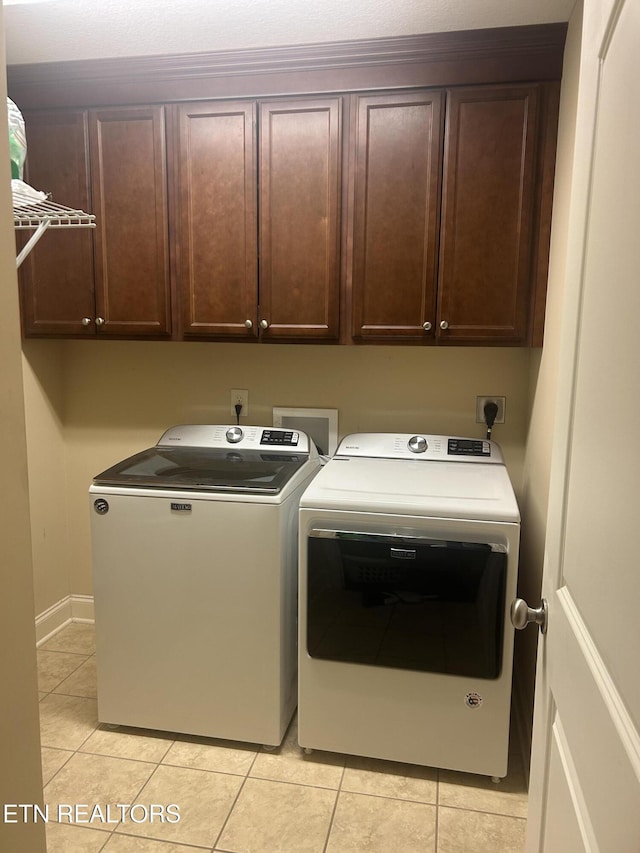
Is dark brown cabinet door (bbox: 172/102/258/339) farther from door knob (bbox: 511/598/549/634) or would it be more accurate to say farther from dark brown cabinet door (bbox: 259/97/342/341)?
door knob (bbox: 511/598/549/634)

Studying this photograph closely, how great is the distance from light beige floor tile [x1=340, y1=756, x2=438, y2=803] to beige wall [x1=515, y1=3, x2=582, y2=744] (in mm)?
382

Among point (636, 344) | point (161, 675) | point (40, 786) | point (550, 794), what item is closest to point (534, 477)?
point (550, 794)

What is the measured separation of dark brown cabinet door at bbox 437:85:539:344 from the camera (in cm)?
203

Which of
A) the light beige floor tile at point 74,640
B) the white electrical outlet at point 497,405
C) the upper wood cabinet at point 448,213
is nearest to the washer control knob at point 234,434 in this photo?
the upper wood cabinet at point 448,213

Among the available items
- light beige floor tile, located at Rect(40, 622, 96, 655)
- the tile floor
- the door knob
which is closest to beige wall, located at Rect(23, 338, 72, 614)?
light beige floor tile, located at Rect(40, 622, 96, 655)

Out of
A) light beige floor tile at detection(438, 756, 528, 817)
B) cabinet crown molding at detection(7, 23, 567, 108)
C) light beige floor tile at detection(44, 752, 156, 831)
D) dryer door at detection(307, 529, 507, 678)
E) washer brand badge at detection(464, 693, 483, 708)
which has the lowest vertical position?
light beige floor tile at detection(44, 752, 156, 831)

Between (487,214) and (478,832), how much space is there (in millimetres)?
1892

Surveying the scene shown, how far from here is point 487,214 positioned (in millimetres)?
2076

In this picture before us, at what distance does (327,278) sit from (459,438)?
0.79 m

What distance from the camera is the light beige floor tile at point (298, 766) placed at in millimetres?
1982

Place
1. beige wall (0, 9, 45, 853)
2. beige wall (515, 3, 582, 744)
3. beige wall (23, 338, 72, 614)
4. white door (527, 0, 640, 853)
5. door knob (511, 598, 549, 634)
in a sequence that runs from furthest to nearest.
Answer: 1. beige wall (23, 338, 72, 614)
2. beige wall (515, 3, 582, 744)
3. door knob (511, 598, 549, 634)
4. beige wall (0, 9, 45, 853)
5. white door (527, 0, 640, 853)

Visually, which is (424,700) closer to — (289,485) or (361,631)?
(361,631)

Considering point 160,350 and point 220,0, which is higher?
point 220,0

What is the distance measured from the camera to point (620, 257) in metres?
0.74
